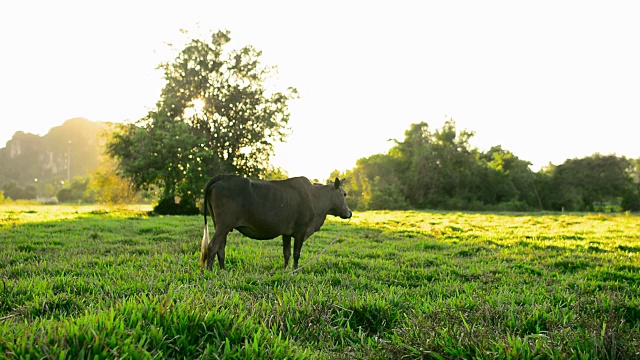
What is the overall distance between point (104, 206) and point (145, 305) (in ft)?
104

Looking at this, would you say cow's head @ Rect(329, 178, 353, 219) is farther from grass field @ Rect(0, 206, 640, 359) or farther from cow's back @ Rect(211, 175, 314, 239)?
cow's back @ Rect(211, 175, 314, 239)

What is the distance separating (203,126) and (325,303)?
25.2 meters

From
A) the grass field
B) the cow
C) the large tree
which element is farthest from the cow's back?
the large tree

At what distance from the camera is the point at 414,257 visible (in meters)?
8.86

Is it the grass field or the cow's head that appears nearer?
the grass field

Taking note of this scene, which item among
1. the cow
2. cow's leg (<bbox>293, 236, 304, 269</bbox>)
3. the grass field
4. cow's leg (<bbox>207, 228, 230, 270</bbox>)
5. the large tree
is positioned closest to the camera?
the grass field

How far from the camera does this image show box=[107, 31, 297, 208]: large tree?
24500 mm

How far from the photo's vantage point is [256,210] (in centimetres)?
733

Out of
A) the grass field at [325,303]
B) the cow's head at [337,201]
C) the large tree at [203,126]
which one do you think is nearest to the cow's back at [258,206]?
the grass field at [325,303]

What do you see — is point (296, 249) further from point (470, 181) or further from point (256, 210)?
point (470, 181)

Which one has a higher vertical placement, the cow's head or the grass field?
the cow's head

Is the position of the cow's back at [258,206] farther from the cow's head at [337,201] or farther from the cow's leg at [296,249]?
the cow's head at [337,201]

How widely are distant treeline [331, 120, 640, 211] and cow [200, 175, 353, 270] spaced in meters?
34.1

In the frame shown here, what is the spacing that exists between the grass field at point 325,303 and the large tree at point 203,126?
1388 centimetres
